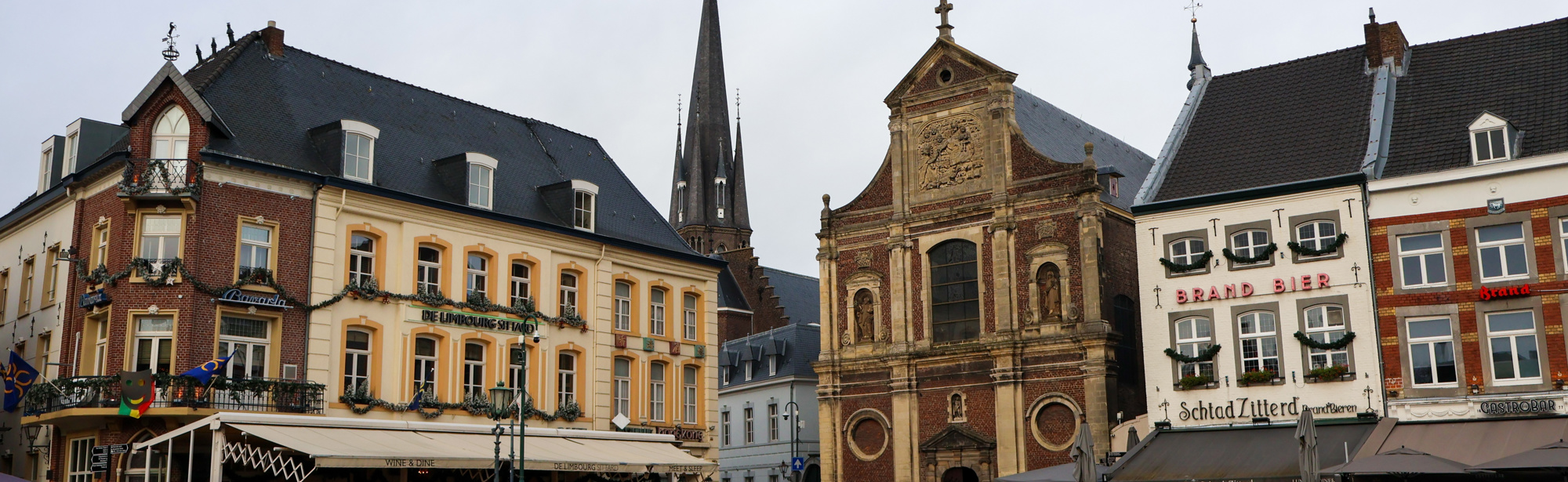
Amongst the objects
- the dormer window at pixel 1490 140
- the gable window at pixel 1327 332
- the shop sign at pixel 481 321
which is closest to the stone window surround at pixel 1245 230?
the gable window at pixel 1327 332

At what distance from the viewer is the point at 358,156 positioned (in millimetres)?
27188

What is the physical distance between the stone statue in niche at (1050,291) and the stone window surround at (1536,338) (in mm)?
11012

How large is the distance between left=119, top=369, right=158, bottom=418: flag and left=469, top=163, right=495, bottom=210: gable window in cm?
808

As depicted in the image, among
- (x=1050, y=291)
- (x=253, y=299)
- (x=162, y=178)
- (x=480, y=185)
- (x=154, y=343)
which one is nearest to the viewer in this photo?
(x=154, y=343)

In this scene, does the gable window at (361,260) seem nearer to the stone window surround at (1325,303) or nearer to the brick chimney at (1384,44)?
the stone window surround at (1325,303)

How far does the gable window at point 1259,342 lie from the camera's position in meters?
28.5

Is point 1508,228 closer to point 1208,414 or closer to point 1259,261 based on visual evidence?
point 1259,261

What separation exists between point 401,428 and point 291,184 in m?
Result: 5.14

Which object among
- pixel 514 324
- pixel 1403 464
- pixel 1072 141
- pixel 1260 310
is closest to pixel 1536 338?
pixel 1403 464

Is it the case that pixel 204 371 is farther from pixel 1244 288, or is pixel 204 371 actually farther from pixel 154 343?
pixel 1244 288

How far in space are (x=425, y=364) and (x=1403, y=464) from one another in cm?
1884

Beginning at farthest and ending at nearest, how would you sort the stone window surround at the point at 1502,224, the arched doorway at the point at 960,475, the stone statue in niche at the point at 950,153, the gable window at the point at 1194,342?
the stone statue in niche at the point at 950,153
the arched doorway at the point at 960,475
the gable window at the point at 1194,342
the stone window surround at the point at 1502,224

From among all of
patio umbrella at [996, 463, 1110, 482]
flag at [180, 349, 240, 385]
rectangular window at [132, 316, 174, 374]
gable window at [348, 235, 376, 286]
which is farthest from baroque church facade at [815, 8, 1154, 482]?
rectangular window at [132, 316, 174, 374]

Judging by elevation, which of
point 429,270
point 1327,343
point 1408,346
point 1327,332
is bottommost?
point 1408,346
